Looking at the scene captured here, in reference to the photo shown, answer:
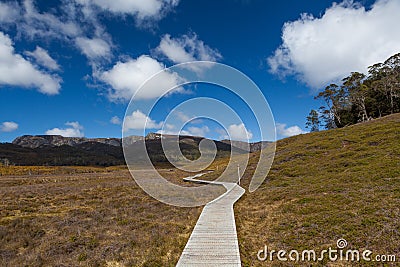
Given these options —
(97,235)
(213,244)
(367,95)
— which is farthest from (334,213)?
(367,95)

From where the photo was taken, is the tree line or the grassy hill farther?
the tree line

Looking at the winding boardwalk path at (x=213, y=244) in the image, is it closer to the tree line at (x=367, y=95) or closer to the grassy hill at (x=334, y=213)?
the grassy hill at (x=334, y=213)

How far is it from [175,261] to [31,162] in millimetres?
181986

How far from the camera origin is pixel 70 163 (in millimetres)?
154625

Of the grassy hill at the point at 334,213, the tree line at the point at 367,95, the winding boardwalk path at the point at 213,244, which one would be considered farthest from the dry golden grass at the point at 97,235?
the tree line at the point at 367,95

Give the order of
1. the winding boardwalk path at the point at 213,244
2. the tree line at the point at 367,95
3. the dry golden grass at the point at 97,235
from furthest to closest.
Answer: the tree line at the point at 367,95 < the dry golden grass at the point at 97,235 < the winding boardwalk path at the point at 213,244

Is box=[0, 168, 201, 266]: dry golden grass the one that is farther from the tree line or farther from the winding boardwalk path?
the tree line

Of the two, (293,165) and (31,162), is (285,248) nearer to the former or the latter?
(293,165)

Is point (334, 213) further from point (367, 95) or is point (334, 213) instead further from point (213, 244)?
point (367, 95)

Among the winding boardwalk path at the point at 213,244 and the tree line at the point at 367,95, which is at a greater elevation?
the tree line at the point at 367,95

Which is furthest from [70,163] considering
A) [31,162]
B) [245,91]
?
[245,91]

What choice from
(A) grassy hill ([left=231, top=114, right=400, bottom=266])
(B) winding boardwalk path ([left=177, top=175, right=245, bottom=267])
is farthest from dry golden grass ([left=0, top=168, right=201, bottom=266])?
(A) grassy hill ([left=231, top=114, right=400, bottom=266])

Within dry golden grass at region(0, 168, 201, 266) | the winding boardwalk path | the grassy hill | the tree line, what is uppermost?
the tree line

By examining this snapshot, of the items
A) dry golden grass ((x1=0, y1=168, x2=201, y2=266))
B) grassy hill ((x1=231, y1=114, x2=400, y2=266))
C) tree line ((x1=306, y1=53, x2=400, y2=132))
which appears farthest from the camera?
tree line ((x1=306, y1=53, x2=400, y2=132))
